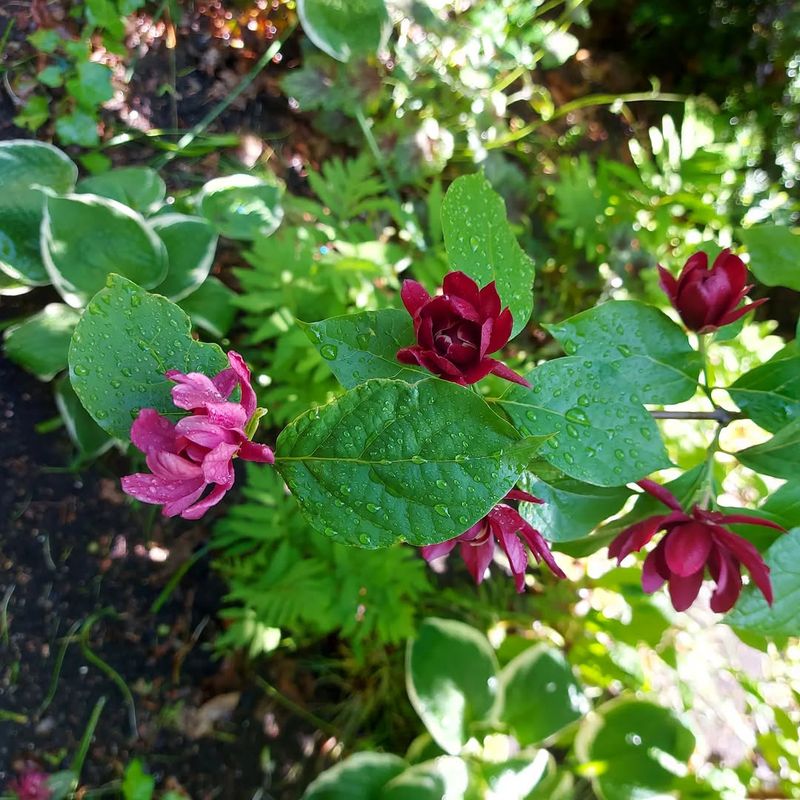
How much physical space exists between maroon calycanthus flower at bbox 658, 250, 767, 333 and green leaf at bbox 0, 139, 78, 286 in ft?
3.44

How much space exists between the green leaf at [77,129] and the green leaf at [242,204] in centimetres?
26

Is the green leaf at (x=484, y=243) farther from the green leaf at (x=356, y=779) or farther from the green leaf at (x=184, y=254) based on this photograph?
the green leaf at (x=356, y=779)

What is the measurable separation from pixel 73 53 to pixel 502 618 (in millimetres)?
1537

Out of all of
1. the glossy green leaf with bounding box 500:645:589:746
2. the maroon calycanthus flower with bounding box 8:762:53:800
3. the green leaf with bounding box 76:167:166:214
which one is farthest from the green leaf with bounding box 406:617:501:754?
the green leaf with bounding box 76:167:166:214

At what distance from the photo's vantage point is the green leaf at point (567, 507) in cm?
64

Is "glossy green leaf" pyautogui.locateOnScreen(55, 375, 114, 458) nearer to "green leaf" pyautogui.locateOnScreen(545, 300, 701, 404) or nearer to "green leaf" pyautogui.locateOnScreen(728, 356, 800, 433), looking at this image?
"green leaf" pyautogui.locateOnScreen(545, 300, 701, 404)

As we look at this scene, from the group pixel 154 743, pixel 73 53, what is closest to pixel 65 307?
pixel 73 53

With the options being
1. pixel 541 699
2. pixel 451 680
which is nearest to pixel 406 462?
pixel 451 680

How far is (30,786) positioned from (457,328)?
121cm

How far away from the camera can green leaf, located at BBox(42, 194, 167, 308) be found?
1.10 meters

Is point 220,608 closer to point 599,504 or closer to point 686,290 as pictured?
point 599,504

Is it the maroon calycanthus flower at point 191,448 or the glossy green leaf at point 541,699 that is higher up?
the maroon calycanthus flower at point 191,448

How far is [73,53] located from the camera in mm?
1333

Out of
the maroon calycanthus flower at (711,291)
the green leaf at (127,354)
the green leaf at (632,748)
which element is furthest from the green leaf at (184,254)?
the green leaf at (632,748)
